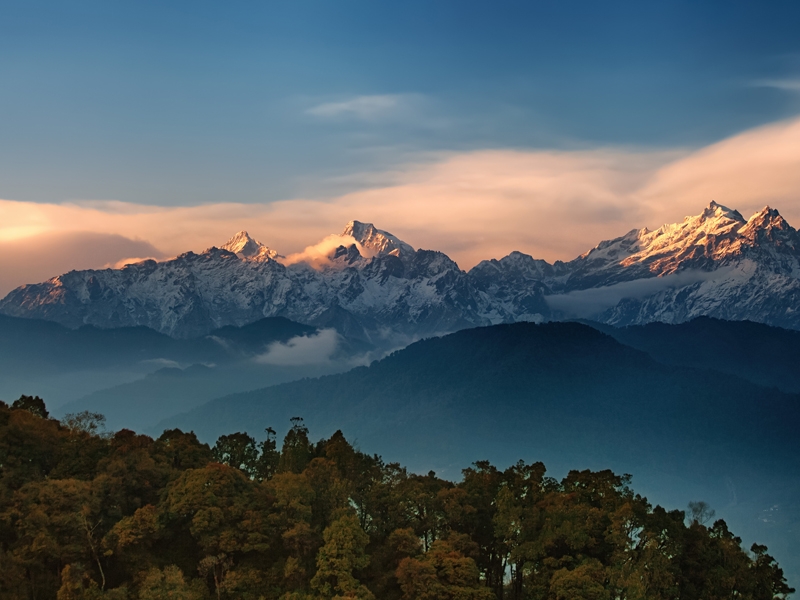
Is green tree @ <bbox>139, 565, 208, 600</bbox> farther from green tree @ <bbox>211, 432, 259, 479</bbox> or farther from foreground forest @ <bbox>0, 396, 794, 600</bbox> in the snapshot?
green tree @ <bbox>211, 432, 259, 479</bbox>

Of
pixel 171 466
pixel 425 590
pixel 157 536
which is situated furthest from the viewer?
pixel 171 466

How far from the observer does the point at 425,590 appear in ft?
320

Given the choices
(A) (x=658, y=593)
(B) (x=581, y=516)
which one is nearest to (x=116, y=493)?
(B) (x=581, y=516)

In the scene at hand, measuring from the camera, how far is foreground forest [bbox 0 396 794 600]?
9881 centimetres

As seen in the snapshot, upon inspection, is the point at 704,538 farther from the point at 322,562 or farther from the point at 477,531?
the point at 322,562

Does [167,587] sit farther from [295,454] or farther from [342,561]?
[295,454]

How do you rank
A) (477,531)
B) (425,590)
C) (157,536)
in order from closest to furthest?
(425,590), (157,536), (477,531)

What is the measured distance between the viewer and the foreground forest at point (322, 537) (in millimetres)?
98812

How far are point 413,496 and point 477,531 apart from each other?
8.56 m

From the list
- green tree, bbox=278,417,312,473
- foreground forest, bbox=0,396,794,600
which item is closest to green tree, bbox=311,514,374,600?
foreground forest, bbox=0,396,794,600

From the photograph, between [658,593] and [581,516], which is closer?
[658,593]

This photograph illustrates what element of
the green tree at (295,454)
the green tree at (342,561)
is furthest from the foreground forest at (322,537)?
the green tree at (295,454)

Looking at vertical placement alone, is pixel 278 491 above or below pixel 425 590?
above

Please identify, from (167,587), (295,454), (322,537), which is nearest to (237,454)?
(295,454)
